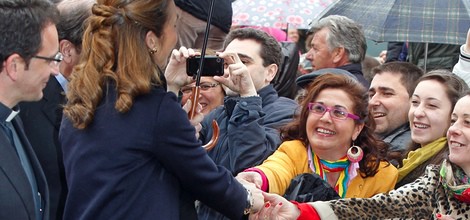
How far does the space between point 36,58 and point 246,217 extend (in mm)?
1097

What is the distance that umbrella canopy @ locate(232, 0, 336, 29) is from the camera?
761 centimetres

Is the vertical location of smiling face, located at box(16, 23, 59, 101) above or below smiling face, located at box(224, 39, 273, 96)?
above

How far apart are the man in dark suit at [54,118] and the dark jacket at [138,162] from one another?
26.8 inches

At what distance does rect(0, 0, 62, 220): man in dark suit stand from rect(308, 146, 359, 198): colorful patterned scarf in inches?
56.7

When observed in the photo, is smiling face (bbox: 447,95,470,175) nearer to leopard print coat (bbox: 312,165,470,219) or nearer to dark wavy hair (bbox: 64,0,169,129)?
leopard print coat (bbox: 312,165,470,219)

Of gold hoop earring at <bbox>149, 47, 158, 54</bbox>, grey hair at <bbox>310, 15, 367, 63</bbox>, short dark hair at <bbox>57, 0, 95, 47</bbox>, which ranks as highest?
gold hoop earring at <bbox>149, 47, 158, 54</bbox>

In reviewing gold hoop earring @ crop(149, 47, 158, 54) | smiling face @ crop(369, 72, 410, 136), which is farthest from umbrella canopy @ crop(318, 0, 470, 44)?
gold hoop earring @ crop(149, 47, 158, 54)

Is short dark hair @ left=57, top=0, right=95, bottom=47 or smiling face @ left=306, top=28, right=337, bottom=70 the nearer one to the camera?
short dark hair @ left=57, top=0, right=95, bottom=47

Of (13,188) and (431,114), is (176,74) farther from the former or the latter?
(431,114)

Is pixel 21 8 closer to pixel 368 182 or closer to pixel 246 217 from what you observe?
pixel 246 217

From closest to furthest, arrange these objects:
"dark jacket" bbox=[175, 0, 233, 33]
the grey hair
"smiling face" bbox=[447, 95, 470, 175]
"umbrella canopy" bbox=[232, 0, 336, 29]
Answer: "smiling face" bbox=[447, 95, 470, 175]
"dark jacket" bbox=[175, 0, 233, 33]
the grey hair
"umbrella canopy" bbox=[232, 0, 336, 29]

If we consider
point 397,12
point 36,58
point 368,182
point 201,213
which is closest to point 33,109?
point 36,58

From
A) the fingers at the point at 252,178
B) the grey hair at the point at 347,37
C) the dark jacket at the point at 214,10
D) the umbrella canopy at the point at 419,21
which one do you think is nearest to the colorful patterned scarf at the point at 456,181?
the fingers at the point at 252,178

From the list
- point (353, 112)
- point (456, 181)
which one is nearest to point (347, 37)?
point (353, 112)
